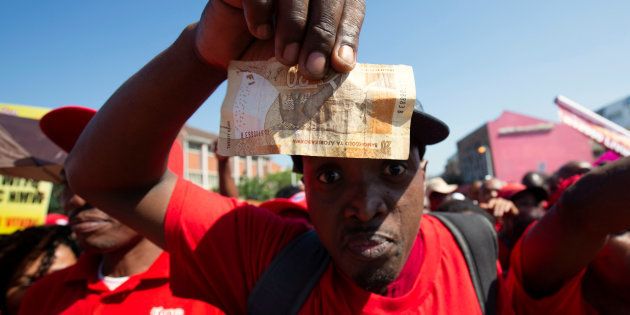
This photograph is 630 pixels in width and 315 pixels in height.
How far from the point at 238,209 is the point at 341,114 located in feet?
2.56

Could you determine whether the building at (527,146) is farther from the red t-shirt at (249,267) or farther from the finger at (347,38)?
the finger at (347,38)

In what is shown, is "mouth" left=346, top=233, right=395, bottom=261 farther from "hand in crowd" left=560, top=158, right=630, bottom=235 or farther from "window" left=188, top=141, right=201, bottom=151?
"window" left=188, top=141, right=201, bottom=151

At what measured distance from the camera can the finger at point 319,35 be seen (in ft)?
3.15

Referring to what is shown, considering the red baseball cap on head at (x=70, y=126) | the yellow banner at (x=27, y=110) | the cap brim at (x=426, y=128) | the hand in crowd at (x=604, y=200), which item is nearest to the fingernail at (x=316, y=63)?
the cap brim at (x=426, y=128)

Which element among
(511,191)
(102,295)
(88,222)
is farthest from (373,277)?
(511,191)

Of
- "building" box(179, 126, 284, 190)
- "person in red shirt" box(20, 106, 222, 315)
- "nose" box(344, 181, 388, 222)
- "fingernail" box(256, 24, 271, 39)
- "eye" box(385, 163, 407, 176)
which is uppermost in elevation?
"fingernail" box(256, 24, 271, 39)

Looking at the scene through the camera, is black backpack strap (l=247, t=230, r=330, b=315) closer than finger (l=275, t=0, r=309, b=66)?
No

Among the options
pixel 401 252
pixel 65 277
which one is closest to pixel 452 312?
pixel 401 252

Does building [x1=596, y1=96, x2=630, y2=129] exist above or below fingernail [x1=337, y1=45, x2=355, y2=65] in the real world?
below

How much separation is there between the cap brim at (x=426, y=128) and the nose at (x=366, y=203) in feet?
1.08

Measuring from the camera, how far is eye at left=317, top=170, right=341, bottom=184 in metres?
1.43

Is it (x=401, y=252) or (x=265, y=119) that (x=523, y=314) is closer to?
(x=401, y=252)

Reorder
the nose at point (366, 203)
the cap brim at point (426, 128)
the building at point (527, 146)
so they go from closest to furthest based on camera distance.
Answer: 1. the nose at point (366, 203)
2. the cap brim at point (426, 128)
3. the building at point (527, 146)

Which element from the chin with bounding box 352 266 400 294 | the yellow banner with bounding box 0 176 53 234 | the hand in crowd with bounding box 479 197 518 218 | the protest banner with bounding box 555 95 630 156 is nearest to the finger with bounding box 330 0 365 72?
the chin with bounding box 352 266 400 294
